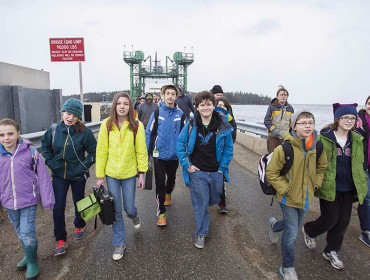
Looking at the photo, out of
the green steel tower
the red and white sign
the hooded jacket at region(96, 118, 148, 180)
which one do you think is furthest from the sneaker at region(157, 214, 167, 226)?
the green steel tower

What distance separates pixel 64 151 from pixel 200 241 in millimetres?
2024

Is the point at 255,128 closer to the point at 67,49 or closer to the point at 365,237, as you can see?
the point at 365,237

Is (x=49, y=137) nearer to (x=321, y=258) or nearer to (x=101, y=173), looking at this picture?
(x=101, y=173)

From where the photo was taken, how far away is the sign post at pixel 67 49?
23.2 ft

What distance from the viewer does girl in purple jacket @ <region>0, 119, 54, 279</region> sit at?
8.52 ft

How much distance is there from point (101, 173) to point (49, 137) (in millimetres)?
790

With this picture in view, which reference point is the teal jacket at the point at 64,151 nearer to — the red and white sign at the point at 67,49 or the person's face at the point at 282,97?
the person's face at the point at 282,97

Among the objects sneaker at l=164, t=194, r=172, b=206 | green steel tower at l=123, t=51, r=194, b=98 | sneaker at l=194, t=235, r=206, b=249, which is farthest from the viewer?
green steel tower at l=123, t=51, r=194, b=98

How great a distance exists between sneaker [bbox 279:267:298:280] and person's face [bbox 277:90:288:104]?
3.36 meters

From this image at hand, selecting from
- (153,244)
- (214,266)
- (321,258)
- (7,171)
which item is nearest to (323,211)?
(321,258)

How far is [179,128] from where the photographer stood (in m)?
3.82

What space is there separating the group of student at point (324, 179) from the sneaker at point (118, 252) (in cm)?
178

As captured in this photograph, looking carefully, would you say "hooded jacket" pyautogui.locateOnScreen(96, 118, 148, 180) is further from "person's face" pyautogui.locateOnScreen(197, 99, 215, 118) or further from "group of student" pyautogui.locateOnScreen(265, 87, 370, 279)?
"group of student" pyautogui.locateOnScreen(265, 87, 370, 279)

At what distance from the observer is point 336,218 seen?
9.41 feet
